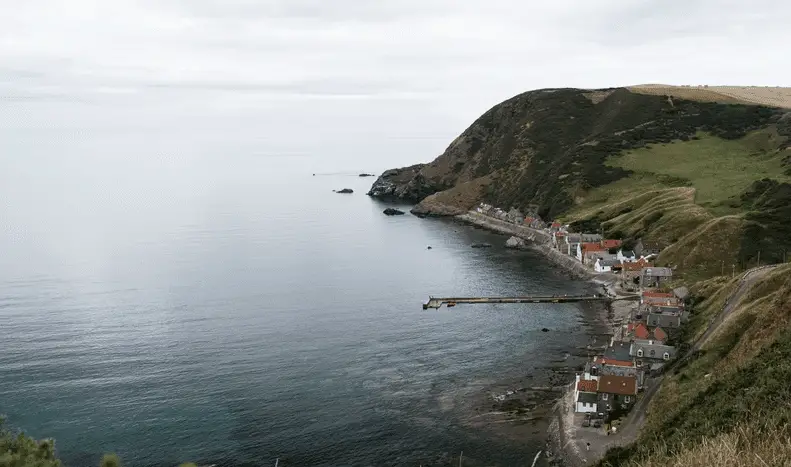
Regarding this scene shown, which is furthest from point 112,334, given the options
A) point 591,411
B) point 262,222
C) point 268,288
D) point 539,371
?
point 262,222

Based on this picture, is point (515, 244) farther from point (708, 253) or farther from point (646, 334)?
point (646, 334)

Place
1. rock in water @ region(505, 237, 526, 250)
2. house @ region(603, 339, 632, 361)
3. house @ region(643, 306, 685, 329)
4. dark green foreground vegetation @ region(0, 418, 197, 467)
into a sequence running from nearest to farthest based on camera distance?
1. dark green foreground vegetation @ region(0, 418, 197, 467)
2. house @ region(603, 339, 632, 361)
3. house @ region(643, 306, 685, 329)
4. rock in water @ region(505, 237, 526, 250)

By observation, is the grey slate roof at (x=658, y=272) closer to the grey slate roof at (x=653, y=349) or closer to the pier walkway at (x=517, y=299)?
the pier walkway at (x=517, y=299)

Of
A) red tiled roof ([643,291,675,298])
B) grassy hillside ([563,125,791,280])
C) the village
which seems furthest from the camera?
grassy hillside ([563,125,791,280])

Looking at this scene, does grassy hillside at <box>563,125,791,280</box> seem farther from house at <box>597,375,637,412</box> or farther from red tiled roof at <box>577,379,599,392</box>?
red tiled roof at <box>577,379,599,392</box>

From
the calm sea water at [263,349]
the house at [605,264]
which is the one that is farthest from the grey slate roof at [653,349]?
the house at [605,264]

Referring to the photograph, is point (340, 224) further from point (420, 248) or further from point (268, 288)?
point (268, 288)

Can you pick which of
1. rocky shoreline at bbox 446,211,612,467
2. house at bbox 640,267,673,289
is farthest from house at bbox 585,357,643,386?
house at bbox 640,267,673,289
